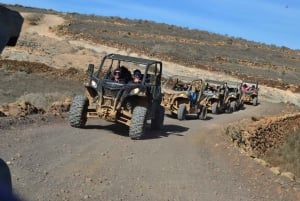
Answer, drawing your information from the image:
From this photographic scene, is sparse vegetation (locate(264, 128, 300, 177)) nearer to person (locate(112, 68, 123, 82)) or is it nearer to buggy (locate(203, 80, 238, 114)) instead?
buggy (locate(203, 80, 238, 114))

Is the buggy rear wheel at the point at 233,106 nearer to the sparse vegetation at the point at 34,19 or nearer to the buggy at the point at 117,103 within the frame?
the buggy at the point at 117,103

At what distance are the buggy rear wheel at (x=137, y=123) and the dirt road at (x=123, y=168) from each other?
261 millimetres

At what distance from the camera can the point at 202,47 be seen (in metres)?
74.3

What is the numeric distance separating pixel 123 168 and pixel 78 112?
4.34 metres

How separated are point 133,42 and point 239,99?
3176 centimetres

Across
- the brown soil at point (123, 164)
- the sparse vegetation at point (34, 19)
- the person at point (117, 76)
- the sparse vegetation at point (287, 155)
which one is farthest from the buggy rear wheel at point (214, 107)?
the sparse vegetation at point (34, 19)

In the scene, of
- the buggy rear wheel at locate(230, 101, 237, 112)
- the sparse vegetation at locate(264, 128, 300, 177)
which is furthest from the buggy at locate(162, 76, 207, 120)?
the buggy rear wheel at locate(230, 101, 237, 112)

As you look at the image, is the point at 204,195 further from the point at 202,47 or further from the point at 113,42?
the point at 202,47

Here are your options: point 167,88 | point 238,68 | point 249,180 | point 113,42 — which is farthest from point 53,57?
point 249,180

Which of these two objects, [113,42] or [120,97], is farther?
[113,42]

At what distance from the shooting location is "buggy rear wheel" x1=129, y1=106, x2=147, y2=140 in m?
14.0

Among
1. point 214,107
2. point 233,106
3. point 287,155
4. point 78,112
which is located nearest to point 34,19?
point 233,106

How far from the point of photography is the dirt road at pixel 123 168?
27.8 feet

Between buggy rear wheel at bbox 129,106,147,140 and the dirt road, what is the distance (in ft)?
0.86
